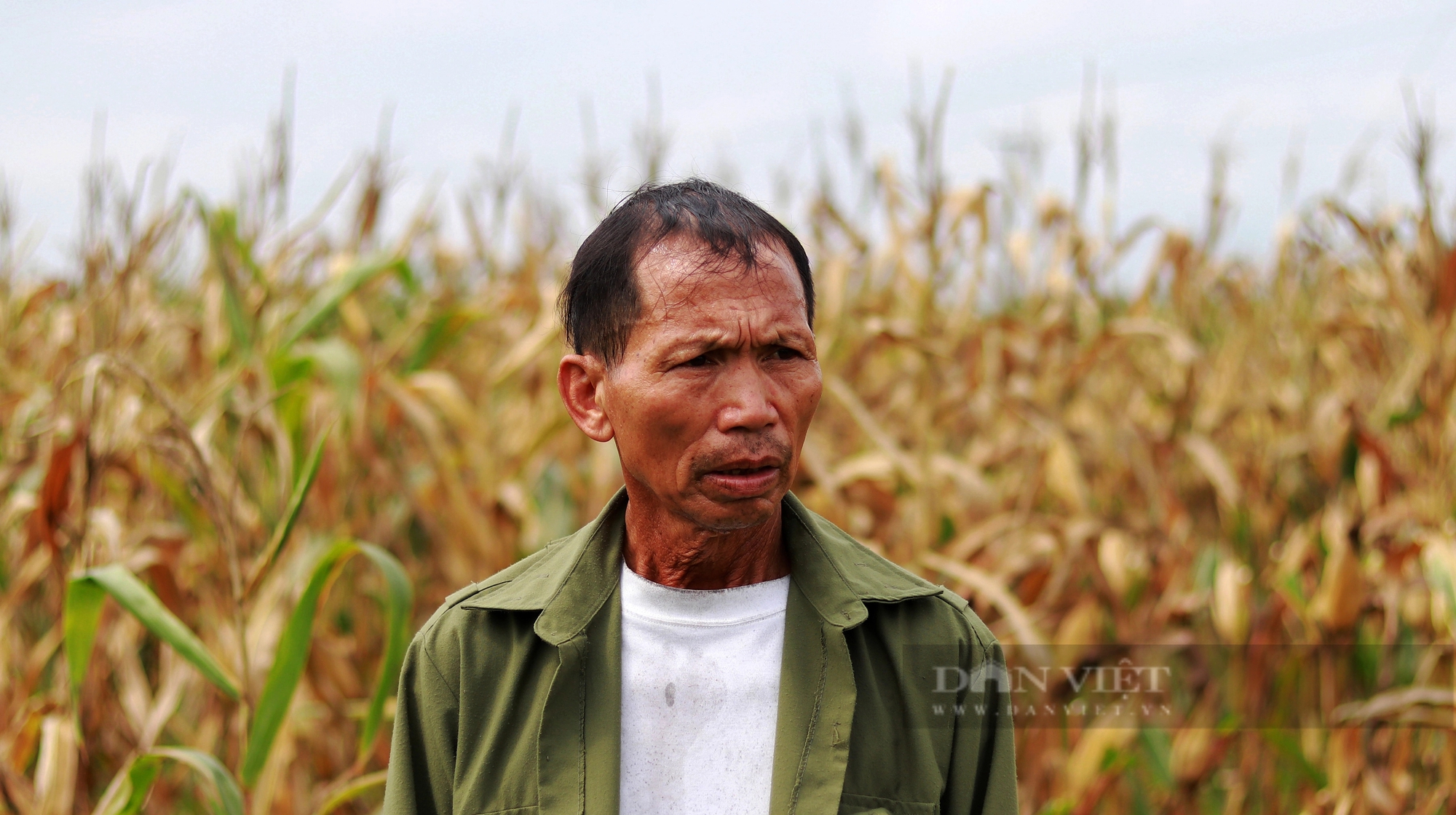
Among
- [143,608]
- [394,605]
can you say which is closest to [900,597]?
[394,605]

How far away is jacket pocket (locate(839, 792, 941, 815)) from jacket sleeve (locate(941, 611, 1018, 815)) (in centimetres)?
6

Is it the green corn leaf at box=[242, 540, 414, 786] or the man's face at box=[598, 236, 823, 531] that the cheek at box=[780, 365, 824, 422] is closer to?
the man's face at box=[598, 236, 823, 531]

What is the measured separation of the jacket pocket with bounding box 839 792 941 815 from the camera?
0.97 m

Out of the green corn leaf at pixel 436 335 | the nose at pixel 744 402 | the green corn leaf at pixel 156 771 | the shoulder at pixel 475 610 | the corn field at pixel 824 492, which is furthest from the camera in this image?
the green corn leaf at pixel 436 335

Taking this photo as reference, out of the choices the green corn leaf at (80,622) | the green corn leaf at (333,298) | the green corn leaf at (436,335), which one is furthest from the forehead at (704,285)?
the green corn leaf at (436,335)

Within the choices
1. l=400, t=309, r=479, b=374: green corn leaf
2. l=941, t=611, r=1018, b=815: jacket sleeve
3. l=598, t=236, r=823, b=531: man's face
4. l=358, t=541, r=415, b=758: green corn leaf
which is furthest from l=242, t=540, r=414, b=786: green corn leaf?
l=400, t=309, r=479, b=374: green corn leaf

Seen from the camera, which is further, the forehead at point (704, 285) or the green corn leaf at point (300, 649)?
the green corn leaf at point (300, 649)

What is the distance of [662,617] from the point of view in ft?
3.40

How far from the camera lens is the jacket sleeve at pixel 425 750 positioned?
1038 millimetres

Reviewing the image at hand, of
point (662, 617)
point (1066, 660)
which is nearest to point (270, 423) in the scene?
point (662, 617)

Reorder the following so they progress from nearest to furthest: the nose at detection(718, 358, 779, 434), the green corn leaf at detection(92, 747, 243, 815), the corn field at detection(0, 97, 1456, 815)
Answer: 1. the nose at detection(718, 358, 779, 434)
2. the green corn leaf at detection(92, 747, 243, 815)
3. the corn field at detection(0, 97, 1456, 815)

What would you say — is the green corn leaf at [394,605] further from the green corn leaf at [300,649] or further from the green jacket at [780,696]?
the green jacket at [780,696]

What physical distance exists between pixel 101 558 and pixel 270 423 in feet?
1.15

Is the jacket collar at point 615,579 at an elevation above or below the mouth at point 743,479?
below
